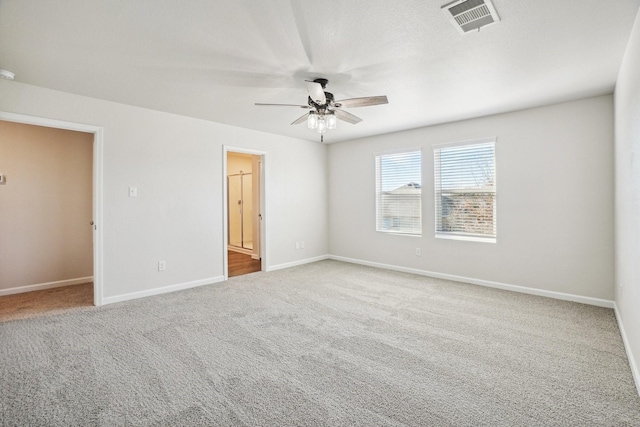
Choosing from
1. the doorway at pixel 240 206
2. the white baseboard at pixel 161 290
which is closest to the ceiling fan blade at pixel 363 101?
the white baseboard at pixel 161 290

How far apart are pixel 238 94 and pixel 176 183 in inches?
66.7

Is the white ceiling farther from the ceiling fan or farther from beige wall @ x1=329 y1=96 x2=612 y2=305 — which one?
beige wall @ x1=329 y1=96 x2=612 y2=305

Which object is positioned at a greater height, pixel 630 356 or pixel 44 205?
pixel 44 205

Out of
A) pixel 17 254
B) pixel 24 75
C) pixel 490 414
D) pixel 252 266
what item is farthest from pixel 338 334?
pixel 17 254

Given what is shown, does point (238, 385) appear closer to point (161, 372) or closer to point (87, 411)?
point (161, 372)

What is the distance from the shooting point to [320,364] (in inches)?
94.8

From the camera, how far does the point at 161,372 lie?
2295 millimetres

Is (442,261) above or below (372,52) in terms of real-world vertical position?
below

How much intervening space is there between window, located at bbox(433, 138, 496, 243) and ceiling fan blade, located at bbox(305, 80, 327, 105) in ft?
8.74

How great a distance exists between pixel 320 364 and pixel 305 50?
248cm

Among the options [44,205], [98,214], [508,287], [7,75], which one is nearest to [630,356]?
[508,287]

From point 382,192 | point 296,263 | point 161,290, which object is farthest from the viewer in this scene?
point 296,263

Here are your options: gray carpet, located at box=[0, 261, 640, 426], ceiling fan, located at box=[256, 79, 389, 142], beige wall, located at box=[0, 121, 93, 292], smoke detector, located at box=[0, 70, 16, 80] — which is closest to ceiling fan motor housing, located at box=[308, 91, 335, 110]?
ceiling fan, located at box=[256, 79, 389, 142]

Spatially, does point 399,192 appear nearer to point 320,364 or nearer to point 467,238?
point 467,238
